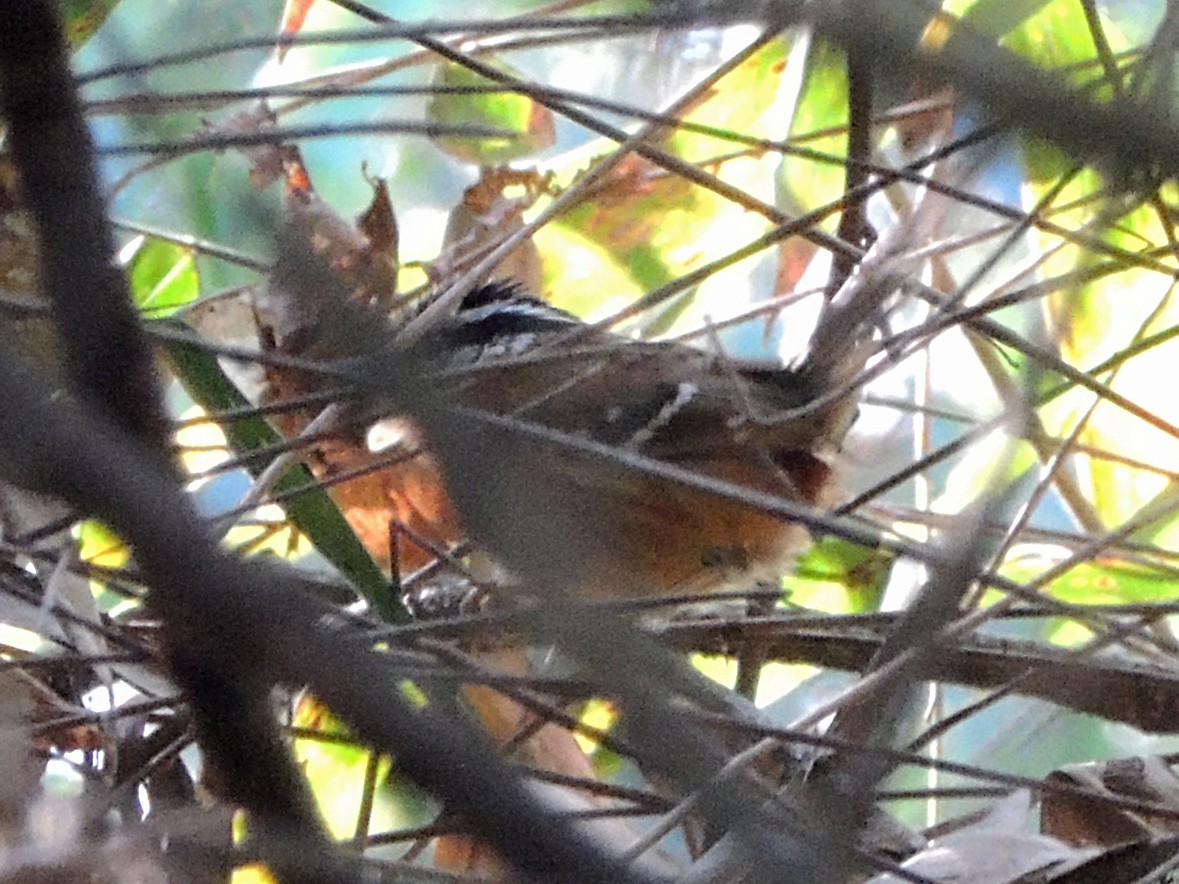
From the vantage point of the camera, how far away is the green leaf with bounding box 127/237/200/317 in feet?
5.44

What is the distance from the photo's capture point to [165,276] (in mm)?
1729

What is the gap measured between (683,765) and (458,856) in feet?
2.92

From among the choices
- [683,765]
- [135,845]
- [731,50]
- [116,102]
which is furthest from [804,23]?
[731,50]

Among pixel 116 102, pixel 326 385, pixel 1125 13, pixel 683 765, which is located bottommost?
pixel 683 765

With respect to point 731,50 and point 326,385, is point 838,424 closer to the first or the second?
point 731,50

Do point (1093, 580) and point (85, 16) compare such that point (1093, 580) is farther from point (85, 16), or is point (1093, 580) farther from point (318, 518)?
point (85, 16)

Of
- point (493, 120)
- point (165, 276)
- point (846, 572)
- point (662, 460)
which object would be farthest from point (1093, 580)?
point (165, 276)

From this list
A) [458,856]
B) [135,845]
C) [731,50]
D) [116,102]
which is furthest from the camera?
[731,50]

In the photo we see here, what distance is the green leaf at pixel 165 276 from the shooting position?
1659 mm

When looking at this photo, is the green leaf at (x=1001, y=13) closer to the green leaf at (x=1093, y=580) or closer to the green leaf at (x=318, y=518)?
the green leaf at (x=318, y=518)

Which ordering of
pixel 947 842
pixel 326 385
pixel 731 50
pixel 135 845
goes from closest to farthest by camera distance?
pixel 135 845 → pixel 947 842 → pixel 326 385 → pixel 731 50

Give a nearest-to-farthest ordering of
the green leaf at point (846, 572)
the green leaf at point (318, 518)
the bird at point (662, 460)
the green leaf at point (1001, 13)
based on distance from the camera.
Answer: the green leaf at point (1001, 13) < the green leaf at point (318, 518) < the bird at point (662, 460) < the green leaf at point (846, 572)

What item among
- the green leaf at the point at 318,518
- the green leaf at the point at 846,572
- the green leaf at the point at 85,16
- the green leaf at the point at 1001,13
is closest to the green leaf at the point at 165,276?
the green leaf at the point at 85,16

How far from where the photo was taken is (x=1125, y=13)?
1.25 metres
